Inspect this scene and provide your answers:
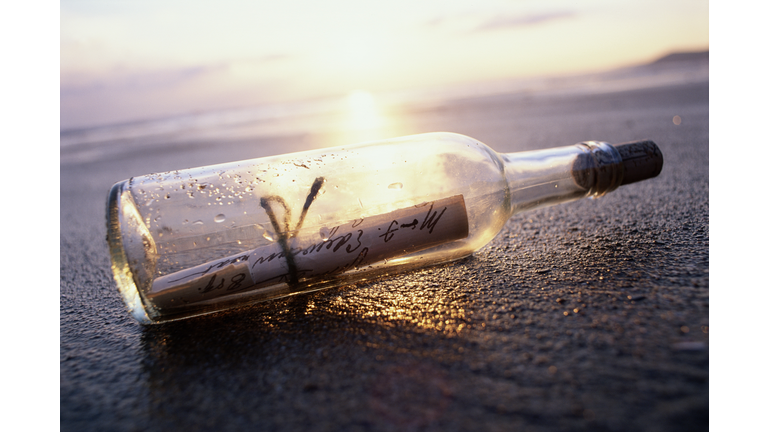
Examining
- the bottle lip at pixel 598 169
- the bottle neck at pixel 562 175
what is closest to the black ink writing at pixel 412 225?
the bottle neck at pixel 562 175

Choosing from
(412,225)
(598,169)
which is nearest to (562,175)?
(598,169)

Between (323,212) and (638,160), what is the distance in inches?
27.8

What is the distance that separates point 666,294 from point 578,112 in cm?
318

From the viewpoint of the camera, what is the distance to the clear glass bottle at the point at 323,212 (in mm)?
812

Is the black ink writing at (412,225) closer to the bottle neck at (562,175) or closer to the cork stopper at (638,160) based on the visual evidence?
the bottle neck at (562,175)

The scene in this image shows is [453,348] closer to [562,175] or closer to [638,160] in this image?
[562,175]

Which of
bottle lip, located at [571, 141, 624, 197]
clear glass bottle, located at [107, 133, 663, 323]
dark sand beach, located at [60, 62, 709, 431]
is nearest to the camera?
dark sand beach, located at [60, 62, 709, 431]

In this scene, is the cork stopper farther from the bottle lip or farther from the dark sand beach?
the dark sand beach

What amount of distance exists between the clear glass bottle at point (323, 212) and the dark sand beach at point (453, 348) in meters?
0.05

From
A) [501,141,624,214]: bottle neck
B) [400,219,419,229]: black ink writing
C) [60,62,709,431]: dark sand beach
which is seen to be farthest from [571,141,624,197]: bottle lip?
[400,219,419,229]: black ink writing

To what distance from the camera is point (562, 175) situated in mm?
1025

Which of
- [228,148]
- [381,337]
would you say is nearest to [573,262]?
[381,337]

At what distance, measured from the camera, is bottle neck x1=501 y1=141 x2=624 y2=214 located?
1006mm

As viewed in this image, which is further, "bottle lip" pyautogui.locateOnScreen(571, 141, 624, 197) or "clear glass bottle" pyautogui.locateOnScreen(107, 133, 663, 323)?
"bottle lip" pyautogui.locateOnScreen(571, 141, 624, 197)
